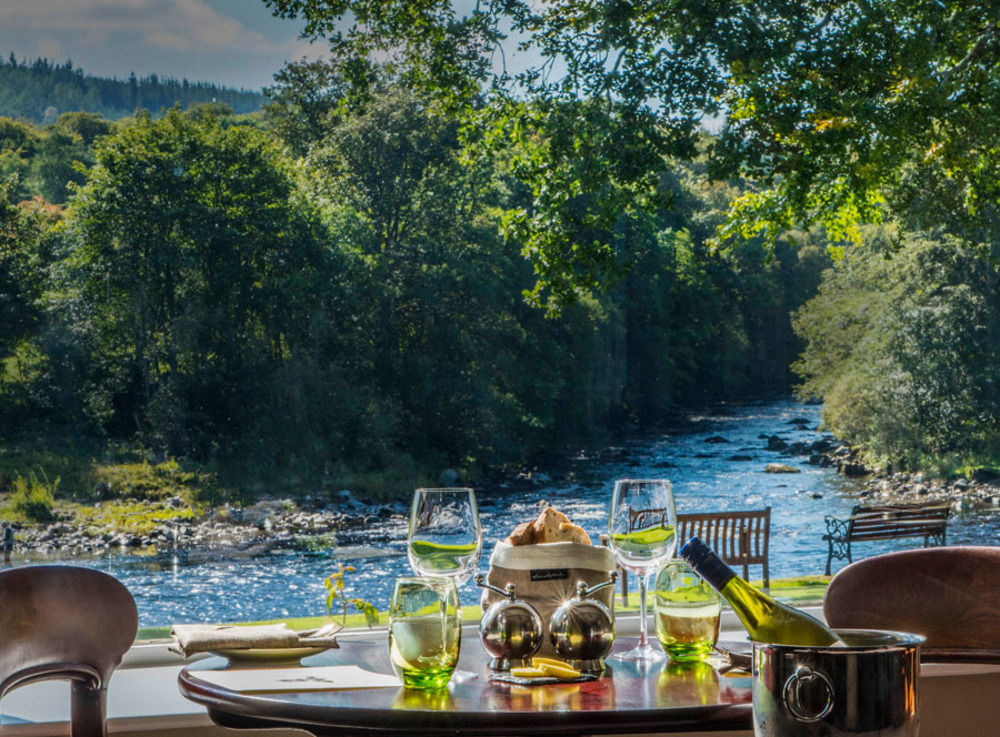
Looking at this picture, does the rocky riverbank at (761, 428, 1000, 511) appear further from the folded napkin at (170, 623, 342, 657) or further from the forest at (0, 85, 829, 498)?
the folded napkin at (170, 623, 342, 657)

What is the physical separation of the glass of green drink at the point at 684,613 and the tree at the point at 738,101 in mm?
2219

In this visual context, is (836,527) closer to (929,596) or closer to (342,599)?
(342,599)

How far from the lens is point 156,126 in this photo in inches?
134

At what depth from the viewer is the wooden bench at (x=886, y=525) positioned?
155 inches

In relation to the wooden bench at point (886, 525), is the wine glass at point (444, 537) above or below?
above

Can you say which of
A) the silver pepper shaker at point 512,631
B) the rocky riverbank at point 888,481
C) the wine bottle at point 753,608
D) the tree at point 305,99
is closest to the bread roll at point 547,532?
the silver pepper shaker at point 512,631

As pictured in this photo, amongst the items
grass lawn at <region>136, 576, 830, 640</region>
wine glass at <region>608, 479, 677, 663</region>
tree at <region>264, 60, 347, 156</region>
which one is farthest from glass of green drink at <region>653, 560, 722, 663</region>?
tree at <region>264, 60, 347, 156</region>

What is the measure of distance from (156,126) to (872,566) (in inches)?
96.1

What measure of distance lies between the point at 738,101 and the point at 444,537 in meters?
2.55

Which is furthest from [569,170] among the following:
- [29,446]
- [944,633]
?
[944,633]

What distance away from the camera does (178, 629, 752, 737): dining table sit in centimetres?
125

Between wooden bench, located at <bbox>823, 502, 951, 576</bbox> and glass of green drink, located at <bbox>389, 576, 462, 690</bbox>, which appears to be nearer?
glass of green drink, located at <bbox>389, 576, 462, 690</bbox>

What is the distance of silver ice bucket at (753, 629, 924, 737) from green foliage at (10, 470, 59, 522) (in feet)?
9.61

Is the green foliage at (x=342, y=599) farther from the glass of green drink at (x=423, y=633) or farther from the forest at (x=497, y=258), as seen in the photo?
the glass of green drink at (x=423, y=633)
